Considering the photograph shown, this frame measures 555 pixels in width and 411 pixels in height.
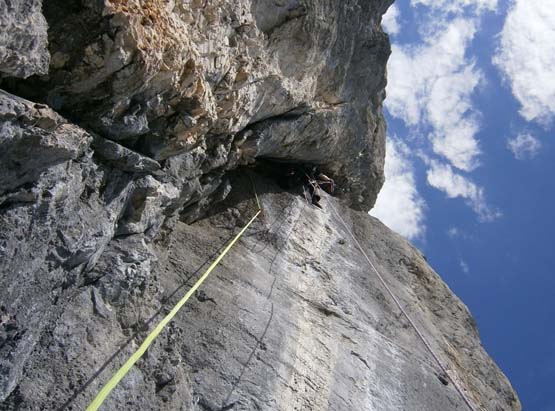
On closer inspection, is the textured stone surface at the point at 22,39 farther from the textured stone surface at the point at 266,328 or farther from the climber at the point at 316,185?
the climber at the point at 316,185

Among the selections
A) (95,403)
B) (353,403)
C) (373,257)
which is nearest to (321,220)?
(373,257)

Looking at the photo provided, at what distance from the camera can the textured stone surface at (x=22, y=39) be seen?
12.2ft

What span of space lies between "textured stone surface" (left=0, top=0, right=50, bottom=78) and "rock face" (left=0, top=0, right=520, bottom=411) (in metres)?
0.02

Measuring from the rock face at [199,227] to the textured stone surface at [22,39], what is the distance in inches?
0.8

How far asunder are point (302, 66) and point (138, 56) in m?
5.07


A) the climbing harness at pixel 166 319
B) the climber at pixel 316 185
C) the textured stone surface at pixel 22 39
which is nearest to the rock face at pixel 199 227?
Result: the textured stone surface at pixel 22 39

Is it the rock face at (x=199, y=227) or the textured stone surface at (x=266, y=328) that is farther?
the textured stone surface at (x=266, y=328)

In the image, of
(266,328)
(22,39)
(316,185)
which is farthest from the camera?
(316,185)

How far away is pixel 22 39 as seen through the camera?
12.8 feet

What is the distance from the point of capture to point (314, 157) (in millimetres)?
13023

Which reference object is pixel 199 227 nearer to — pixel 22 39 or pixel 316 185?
pixel 316 185

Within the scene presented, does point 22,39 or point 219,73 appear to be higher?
point 219,73

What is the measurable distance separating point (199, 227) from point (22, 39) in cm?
636

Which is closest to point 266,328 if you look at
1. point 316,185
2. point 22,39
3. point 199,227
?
point 199,227
